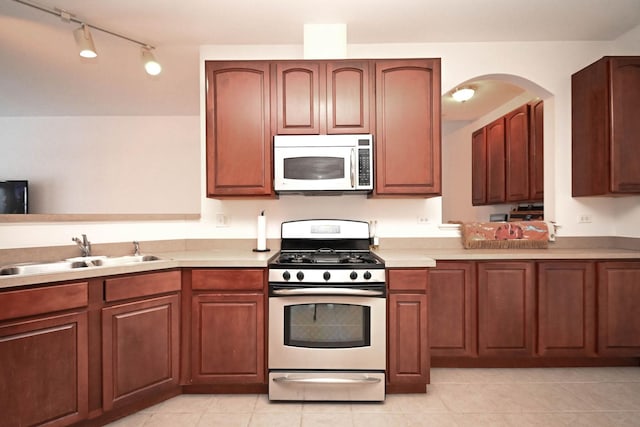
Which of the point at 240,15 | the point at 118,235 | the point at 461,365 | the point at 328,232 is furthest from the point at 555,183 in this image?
the point at 118,235

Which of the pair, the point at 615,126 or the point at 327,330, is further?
the point at 615,126

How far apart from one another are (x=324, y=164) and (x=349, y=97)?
0.54m

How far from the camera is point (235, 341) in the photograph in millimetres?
2092

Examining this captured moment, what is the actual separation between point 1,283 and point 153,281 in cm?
67

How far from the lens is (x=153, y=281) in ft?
6.52

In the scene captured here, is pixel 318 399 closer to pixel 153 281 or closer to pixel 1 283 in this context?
pixel 153 281

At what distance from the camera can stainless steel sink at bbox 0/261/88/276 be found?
71.7 inches

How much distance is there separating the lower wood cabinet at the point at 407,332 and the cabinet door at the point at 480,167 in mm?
2612

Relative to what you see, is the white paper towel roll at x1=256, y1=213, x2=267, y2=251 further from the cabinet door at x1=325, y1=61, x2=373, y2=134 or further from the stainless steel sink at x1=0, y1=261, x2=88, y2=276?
the stainless steel sink at x1=0, y1=261, x2=88, y2=276

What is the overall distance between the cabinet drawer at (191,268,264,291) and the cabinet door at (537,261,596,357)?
6.70 ft

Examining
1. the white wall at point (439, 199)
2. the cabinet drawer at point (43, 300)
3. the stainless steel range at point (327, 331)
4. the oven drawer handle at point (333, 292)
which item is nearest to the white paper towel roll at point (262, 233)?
the white wall at point (439, 199)

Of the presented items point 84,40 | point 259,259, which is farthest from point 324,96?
point 84,40

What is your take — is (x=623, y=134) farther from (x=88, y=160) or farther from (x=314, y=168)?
(x=88, y=160)

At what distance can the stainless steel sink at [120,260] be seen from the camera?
2.13 meters
